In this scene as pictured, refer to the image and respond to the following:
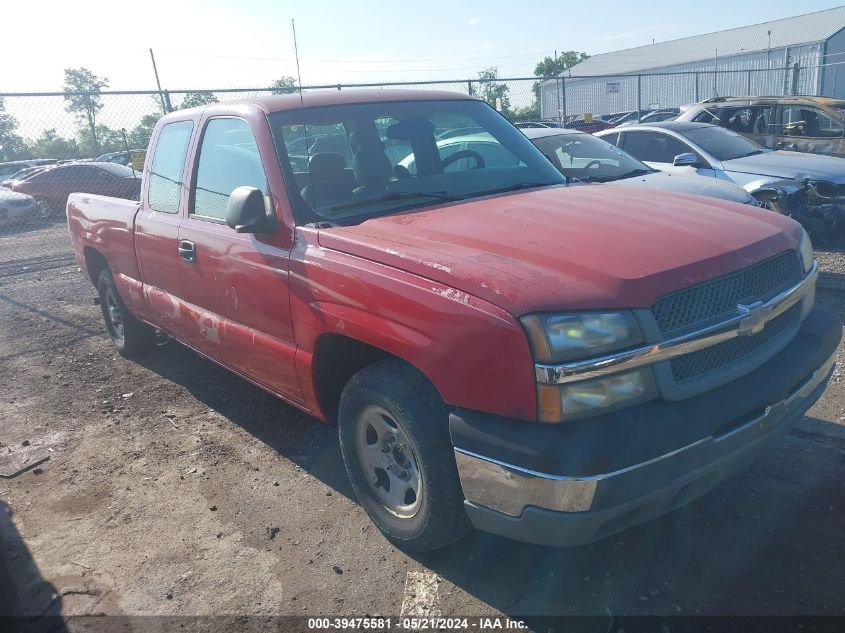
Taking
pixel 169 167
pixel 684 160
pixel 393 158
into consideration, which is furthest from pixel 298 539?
pixel 684 160

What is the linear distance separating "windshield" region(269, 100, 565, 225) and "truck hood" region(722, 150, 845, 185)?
16.8ft

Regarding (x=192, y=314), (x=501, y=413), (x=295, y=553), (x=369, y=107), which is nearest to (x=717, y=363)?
(x=501, y=413)

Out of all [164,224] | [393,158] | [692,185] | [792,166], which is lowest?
[792,166]

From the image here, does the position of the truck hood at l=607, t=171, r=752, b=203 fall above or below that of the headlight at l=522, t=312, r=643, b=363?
below

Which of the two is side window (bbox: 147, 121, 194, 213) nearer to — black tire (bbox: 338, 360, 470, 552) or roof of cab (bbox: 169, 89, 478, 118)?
roof of cab (bbox: 169, 89, 478, 118)

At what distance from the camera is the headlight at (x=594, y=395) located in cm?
236

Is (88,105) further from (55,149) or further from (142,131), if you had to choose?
(55,149)

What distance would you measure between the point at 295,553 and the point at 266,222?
5.17 ft

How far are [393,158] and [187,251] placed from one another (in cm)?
139

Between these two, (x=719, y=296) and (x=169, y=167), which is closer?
(x=719, y=296)

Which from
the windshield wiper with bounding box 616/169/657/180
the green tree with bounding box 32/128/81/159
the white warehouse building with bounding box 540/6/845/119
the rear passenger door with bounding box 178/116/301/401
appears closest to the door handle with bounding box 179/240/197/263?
the rear passenger door with bounding box 178/116/301/401

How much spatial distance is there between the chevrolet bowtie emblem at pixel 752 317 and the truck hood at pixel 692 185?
4237 millimetres

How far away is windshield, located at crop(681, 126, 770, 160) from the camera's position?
346 inches

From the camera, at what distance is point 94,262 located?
6.20 metres
